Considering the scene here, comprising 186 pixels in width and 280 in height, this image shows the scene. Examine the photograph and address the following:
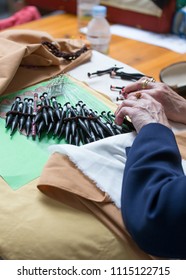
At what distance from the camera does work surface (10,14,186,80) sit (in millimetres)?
1214

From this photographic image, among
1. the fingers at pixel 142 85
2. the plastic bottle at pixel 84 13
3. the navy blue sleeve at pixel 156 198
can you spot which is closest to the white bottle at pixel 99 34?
the plastic bottle at pixel 84 13

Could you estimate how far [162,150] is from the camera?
1.96ft

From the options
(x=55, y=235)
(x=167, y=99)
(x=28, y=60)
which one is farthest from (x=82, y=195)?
(x=28, y=60)

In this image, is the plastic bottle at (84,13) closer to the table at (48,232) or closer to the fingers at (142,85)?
the fingers at (142,85)

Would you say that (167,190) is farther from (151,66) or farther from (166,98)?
(151,66)

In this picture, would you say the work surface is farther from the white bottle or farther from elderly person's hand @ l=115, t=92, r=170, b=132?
elderly person's hand @ l=115, t=92, r=170, b=132

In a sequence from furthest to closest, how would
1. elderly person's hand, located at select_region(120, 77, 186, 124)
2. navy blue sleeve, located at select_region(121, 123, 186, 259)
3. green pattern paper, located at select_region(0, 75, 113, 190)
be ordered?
elderly person's hand, located at select_region(120, 77, 186, 124), green pattern paper, located at select_region(0, 75, 113, 190), navy blue sleeve, located at select_region(121, 123, 186, 259)

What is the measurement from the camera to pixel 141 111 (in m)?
0.74

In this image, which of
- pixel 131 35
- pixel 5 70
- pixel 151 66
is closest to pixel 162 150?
pixel 5 70

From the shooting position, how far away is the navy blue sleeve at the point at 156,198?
527mm

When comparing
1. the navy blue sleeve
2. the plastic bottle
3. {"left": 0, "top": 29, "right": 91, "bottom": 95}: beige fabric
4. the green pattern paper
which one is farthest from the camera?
the plastic bottle

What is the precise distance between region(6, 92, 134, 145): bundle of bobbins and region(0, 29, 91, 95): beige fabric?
0.39ft

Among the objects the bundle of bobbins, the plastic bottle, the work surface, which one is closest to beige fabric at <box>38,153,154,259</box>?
the bundle of bobbins

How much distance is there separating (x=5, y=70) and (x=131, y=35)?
0.73m
